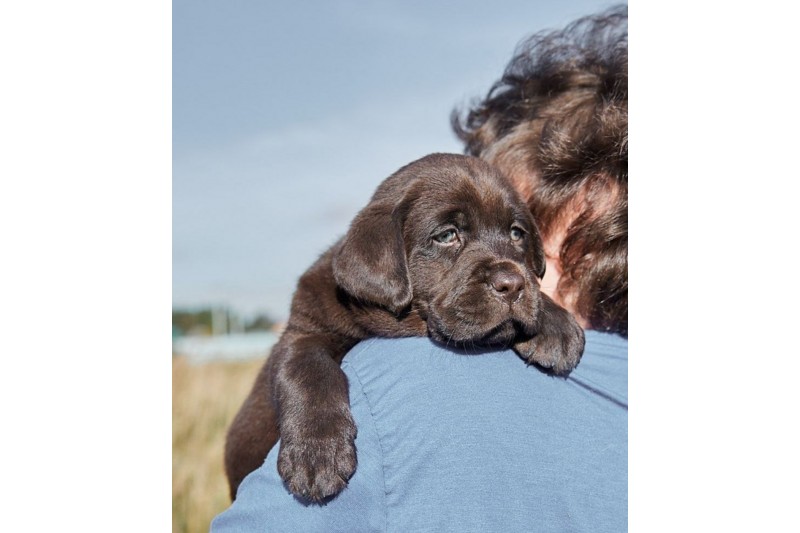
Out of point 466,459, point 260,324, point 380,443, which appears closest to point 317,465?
point 380,443

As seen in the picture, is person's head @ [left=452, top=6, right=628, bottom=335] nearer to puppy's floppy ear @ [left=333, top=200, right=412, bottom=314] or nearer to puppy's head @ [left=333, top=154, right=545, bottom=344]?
puppy's head @ [left=333, top=154, right=545, bottom=344]

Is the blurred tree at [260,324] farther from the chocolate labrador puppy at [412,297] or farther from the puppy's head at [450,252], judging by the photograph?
the puppy's head at [450,252]

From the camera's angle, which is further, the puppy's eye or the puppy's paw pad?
the puppy's eye

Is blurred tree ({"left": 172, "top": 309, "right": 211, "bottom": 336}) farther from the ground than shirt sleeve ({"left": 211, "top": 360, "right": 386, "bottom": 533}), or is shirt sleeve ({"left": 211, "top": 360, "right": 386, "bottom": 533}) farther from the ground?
blurred tree ({"left": 172, "top": 309, "right": 211, "bottom": 336})

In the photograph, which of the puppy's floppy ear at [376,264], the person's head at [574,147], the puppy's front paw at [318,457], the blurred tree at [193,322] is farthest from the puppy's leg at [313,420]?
the blurred tree at [193,322]

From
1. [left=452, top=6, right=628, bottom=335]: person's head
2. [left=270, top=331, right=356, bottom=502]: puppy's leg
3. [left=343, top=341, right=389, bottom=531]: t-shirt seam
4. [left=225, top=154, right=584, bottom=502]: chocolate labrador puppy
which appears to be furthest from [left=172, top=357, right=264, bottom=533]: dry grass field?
[left=343, top=341, right=389, bottom=531]: t-shirt seam
